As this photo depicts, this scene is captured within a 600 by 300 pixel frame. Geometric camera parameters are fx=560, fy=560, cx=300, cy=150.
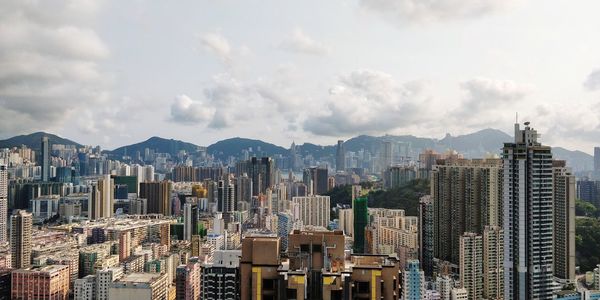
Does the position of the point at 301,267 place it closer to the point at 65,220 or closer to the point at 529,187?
the point at 529,187

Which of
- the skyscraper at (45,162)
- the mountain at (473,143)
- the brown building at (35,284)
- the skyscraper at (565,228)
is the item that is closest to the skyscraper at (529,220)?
the skyscraper at (565,228)

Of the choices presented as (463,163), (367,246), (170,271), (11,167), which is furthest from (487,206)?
(11,167)

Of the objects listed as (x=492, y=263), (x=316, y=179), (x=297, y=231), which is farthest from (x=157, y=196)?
(x=297, y=231)

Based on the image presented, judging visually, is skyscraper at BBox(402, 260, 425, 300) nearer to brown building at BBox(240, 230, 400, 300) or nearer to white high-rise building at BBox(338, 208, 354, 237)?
brown building at BBox(240, 230, 400, 300)

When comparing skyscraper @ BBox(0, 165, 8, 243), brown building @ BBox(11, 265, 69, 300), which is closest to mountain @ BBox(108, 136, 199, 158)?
skyscraper @ BBox(0, 165, 8, 243)

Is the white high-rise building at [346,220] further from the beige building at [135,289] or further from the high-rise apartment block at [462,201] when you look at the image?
the beige building at [135,289]

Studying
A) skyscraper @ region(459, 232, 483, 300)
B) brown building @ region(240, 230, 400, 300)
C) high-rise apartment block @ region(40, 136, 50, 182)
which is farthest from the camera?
high-rise apartment block @ region(40, 136, 50, 182)
